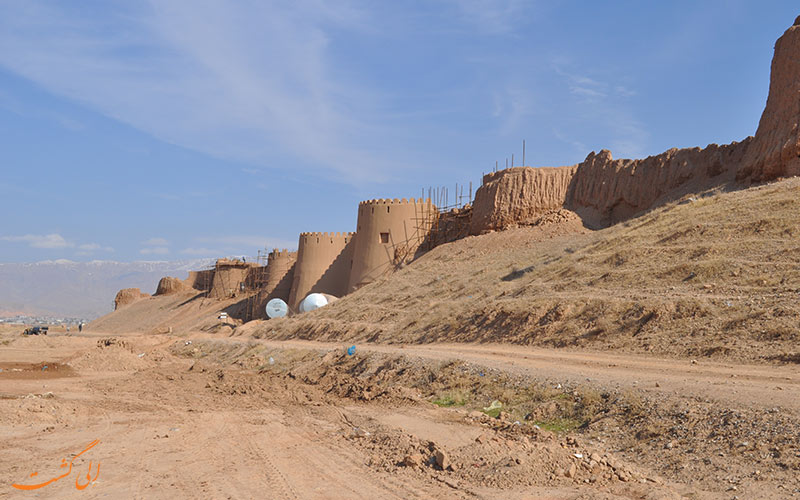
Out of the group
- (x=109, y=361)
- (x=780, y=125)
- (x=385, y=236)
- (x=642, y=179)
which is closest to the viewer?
(x=109, y=361)

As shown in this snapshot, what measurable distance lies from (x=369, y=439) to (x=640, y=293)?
8422mm

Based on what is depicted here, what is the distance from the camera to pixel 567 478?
21.9 feet

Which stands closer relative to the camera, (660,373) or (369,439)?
(369,439)

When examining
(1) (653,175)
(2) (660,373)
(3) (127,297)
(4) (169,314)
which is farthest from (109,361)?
(3) (127,297)

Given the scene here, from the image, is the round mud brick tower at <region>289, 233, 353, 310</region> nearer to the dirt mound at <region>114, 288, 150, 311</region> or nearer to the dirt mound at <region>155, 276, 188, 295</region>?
the dirt mound at <region>155, 276, 188, 295</region>

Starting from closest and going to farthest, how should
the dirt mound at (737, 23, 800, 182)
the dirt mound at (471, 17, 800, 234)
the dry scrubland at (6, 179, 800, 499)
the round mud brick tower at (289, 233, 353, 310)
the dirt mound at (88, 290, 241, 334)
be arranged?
the dry scrubland at (6, 179, 800, 499) → the dirt mound at (737, 23, 800, 182) → the dirt mound at (471, 17, 800, 234) → the round mud brick tower at (289, 233, 353, 310) → the dirt mound at (88, 290, 241, 334)

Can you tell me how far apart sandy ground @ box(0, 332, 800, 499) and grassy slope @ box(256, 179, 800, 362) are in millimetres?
948

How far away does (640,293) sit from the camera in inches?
581

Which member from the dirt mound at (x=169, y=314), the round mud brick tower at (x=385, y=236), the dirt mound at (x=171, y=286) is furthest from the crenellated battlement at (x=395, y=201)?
the dirt mound at (x=171, y=286)

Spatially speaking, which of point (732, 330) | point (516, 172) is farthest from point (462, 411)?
point (516, 172)

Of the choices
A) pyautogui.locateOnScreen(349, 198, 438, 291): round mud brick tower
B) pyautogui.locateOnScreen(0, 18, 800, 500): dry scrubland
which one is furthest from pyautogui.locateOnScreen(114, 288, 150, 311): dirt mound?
pyautogui.locateOnScreen(0, 18, 800, 500): dry scrubland

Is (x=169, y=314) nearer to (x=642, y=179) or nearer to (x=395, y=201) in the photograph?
(x=395, y=201)

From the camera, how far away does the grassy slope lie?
1208 centimetres

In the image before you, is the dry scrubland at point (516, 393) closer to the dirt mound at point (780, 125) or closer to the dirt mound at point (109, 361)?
the dirt mound at point (109, 361)
